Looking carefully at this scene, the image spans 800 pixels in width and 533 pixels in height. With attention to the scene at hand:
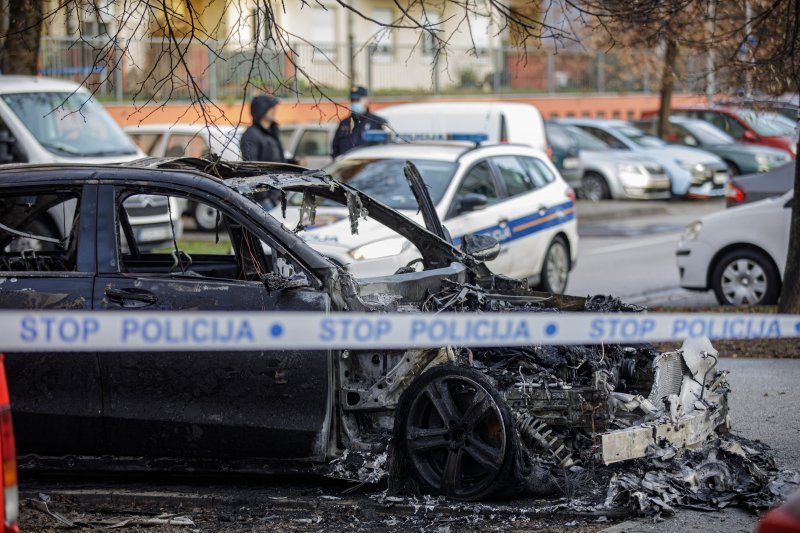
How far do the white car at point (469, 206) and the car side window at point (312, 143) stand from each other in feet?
28.9

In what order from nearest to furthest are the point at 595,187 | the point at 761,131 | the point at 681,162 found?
the point at 595,187 < the point at 681,162 < the point at 761,131

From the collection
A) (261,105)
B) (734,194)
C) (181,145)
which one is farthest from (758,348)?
(181,145)

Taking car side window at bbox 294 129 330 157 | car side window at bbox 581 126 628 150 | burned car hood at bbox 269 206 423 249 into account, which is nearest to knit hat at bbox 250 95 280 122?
burned car hood at bbox 269 206 423 249

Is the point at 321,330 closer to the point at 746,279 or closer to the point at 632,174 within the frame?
the point at 746,279

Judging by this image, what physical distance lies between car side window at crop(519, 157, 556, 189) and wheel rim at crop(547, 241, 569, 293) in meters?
0.70

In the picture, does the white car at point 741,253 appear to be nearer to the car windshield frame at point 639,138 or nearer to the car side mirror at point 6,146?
the car side mirror at point 6,146

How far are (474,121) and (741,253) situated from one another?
6094 mm

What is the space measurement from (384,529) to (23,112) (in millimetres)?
10929

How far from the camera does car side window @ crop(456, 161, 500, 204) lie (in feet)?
38.9

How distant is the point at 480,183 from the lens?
39.7 ft

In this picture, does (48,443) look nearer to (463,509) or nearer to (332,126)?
(463,509)

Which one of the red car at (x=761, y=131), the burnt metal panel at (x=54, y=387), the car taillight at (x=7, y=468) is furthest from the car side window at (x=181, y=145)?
the car taillight at (x=7, y=468)

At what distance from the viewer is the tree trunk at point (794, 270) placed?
10.5 m

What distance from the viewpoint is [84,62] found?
24.5 meters
